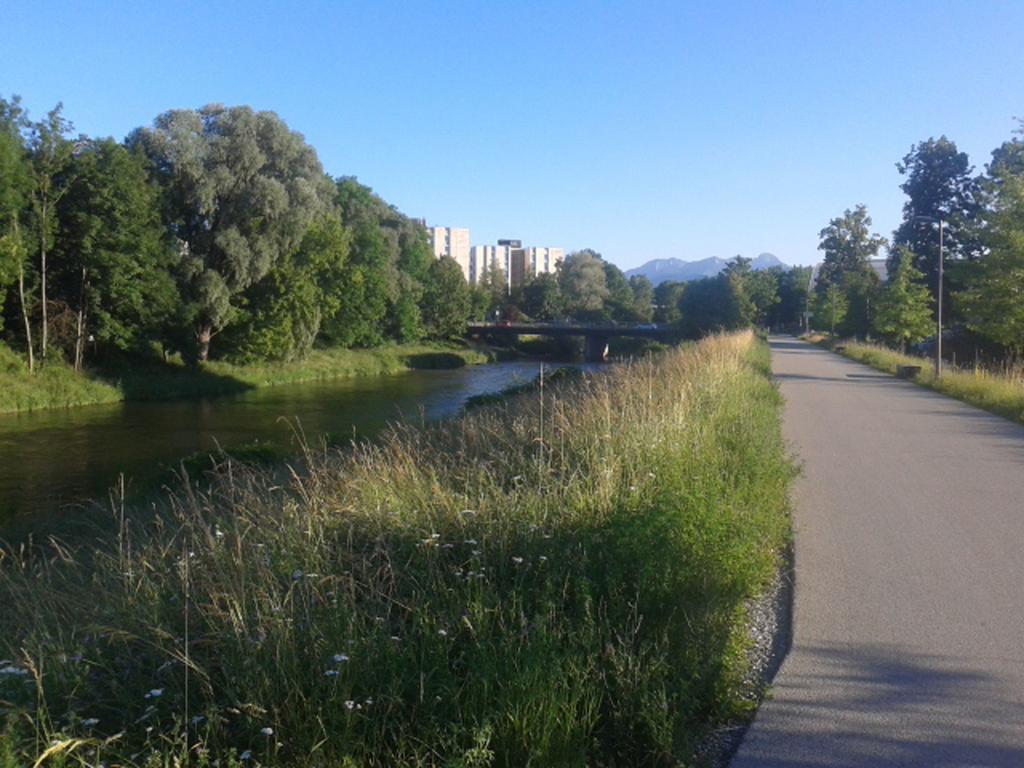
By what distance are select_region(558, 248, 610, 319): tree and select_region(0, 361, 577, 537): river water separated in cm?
7799

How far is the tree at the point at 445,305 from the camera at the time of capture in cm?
7675

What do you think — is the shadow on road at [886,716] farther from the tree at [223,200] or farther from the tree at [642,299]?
the tree at [642,299]

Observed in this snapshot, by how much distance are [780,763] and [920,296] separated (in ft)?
152

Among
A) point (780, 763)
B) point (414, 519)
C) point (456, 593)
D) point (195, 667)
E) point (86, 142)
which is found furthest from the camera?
point (86, 142)

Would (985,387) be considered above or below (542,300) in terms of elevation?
below

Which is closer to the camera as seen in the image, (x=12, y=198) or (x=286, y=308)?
(x=12, y=198)

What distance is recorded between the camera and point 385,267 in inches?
2544

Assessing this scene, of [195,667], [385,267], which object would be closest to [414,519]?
[195,667]

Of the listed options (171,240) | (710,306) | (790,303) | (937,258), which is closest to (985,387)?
(937,258)

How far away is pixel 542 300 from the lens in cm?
12331

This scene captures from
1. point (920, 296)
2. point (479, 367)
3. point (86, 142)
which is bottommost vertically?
point (479, 367)

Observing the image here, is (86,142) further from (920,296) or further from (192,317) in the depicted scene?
(920,296)

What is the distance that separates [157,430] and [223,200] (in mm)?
18957

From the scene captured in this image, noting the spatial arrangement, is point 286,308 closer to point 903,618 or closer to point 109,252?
point 109,252
